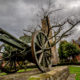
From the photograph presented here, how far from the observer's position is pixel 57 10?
38.8 feet

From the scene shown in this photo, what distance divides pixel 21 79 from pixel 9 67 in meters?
1.94

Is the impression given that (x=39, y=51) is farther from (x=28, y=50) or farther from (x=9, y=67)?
(x=9, y=67)

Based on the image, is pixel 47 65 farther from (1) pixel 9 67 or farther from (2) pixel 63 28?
(2) pixel 63 28

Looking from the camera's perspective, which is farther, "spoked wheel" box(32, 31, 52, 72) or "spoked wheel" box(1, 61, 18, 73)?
"spoked wheel" box(1, 61, 18, 73)

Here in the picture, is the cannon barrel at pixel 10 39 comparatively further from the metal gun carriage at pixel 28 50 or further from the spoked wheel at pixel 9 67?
the spoked wheel at pixel 9 67

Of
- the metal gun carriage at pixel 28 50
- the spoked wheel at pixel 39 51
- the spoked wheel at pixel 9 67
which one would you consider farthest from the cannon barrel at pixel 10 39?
the spoked wheel at pixel 9 67

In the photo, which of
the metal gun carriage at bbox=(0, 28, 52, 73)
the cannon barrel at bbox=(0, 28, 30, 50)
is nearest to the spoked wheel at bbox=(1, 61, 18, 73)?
the metal gun carriage at bbox=(0, 28, 52, 73)

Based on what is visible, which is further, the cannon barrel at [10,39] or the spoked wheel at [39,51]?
the spoked wheel at [39,51]

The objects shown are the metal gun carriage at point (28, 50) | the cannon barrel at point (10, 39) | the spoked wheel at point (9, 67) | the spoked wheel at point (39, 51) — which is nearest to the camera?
the cannon barrel at point (10, 39)

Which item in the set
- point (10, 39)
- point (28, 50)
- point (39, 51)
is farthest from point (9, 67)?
point (10, 39)

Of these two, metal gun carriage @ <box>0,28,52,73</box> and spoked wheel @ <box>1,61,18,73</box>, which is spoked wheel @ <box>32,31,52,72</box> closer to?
metal gun carriage @ <box>0,28,52,73</box>

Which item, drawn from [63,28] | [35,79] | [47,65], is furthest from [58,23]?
[35,79]

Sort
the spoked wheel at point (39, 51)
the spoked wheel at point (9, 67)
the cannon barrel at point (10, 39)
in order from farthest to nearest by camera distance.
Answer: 1. the spoked wheel at point (9, 67)
2. the spoked wheel at point (39, 51)
3. the cannon barrel at point (10, 39)

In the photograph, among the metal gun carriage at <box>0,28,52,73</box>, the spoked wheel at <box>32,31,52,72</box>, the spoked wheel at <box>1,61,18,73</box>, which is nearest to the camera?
the metal gun carriage at <box>0,28,52,73</box>
